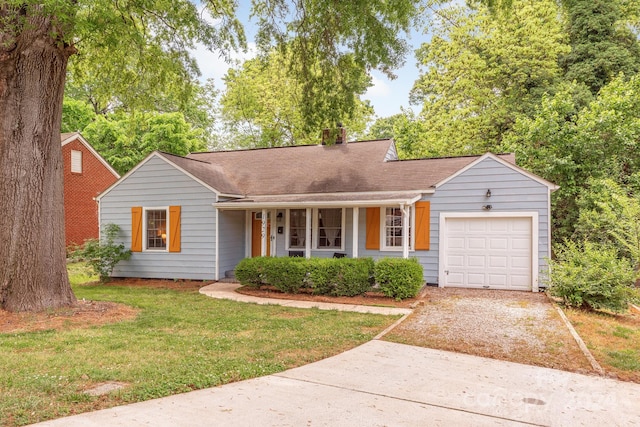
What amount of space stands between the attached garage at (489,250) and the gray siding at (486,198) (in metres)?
0.16

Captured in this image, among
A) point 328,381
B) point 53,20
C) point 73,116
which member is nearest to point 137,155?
point 73,116

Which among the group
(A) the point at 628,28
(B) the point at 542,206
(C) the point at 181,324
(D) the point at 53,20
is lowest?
(C) the point at 181,324

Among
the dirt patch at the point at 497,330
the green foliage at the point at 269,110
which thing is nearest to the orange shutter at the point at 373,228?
the dirt patch at the point at 497,330

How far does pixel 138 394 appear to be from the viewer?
12.4 ft

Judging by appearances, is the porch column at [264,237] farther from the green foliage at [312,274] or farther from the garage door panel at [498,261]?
the garage door panel at [498,261]

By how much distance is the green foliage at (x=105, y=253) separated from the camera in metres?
12.3

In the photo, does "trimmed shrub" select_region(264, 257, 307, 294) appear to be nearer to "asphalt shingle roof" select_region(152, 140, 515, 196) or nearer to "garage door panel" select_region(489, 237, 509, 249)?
"asphalt shingle roof" select_region(152, 140, 515, 196)

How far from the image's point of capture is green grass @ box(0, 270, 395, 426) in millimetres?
3756

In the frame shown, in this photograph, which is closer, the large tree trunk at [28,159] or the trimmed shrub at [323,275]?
the large tree trunk at [28,159]

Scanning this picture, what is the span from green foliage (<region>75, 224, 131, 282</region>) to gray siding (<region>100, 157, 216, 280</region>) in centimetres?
24

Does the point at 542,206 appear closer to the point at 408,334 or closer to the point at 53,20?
the point at 408,334

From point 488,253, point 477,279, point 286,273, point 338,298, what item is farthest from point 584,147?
point 286,273

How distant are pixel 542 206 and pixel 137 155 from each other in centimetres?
2227

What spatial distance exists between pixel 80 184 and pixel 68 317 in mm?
14556
